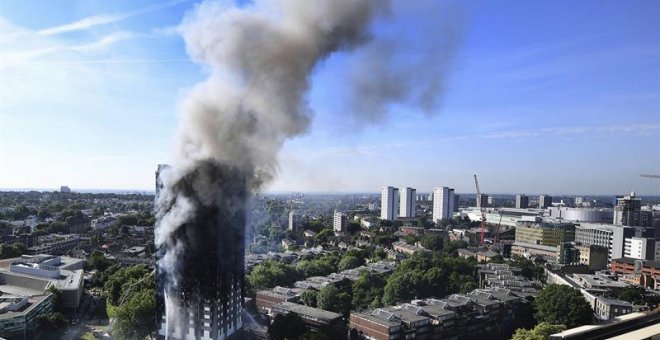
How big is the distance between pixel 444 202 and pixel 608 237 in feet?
91.2

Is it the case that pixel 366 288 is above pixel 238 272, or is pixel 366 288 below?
below

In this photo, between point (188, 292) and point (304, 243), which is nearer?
point (188, 292)

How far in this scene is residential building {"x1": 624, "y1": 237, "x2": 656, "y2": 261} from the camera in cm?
2816

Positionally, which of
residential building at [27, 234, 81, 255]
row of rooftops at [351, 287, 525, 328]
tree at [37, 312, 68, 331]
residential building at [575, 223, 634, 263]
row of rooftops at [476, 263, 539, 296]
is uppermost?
A: residential building at [575, 223, 634, 263]

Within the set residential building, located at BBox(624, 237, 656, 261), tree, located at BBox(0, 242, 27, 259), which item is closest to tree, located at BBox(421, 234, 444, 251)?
residential building, located at BBox(624, 237, 656, 261)

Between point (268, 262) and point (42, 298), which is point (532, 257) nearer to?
point (268, 262)

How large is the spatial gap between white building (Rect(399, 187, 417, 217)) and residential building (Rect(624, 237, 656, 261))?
33.4 meters

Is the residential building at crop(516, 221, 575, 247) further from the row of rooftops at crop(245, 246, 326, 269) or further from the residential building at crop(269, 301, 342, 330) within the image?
the residential building at crop(269, 301, 342, 330)

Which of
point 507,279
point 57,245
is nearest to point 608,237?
point 507,279

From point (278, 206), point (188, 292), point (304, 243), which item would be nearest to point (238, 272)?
point (188, 292)

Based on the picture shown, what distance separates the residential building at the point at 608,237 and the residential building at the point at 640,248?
462 mm

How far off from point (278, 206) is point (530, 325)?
40.4 metres

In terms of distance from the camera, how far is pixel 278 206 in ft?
179

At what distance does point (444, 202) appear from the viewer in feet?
194
